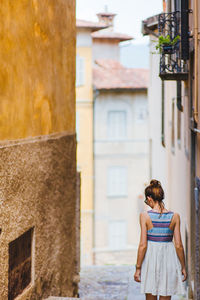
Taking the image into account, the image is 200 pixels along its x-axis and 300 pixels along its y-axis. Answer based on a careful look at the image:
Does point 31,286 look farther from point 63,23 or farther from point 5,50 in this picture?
point 63,23

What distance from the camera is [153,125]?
23531 millimetres

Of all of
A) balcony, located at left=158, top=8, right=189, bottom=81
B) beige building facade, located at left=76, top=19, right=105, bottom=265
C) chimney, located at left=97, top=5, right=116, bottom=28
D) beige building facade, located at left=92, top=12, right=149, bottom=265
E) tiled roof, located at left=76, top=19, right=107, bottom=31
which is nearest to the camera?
balcony, located at left=158, top=8, right=189, bottom=81

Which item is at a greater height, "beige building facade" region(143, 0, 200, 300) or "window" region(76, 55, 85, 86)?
"window" region(76, 55, 85, 86)

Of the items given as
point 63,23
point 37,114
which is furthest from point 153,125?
point 37,114

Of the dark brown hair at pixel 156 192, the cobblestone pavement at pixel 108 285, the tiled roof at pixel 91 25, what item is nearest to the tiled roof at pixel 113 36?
the tiled roof at pixel 91 25

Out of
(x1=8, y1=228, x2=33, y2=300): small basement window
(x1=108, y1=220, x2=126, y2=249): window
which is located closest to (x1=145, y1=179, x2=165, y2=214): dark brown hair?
(x1=8, y1=228, x2=33, y2=300): small basement window

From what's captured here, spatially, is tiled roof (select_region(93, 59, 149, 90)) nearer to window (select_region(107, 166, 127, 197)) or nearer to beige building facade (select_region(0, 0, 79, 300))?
Answer: window (select_region(107, 166, 127, 197))

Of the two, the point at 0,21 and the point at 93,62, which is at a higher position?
the point at 93,62

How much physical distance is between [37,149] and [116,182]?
21846mm

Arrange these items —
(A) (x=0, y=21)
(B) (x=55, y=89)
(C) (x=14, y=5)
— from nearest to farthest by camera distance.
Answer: (A) (x=0, y=21), (C) (x=14, y=5), (B) (x=55, y=89)

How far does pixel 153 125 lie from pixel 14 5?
17.8m

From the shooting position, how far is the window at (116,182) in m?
28.8

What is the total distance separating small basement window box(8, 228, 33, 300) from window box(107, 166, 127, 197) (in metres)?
21.8

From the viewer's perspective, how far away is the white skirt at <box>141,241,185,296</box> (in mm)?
6207
